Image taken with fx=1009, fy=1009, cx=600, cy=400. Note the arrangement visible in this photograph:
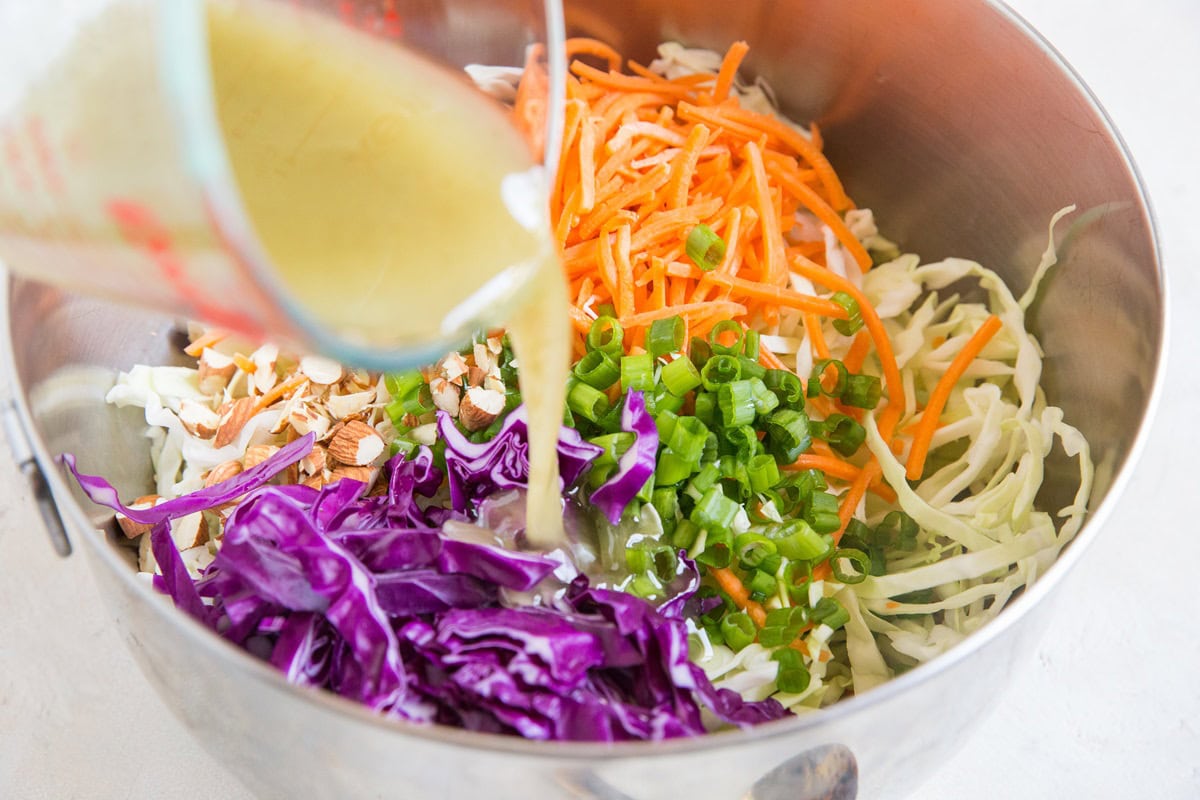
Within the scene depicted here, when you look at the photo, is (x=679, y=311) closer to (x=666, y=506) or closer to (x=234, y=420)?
(x=666, y=506)

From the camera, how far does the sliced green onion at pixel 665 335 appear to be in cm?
175

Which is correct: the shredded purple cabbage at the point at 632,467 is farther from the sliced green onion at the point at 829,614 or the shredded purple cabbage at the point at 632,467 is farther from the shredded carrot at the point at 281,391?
the shredded carrot at the point at 281,391

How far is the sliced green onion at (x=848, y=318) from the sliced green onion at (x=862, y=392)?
0.11 meters

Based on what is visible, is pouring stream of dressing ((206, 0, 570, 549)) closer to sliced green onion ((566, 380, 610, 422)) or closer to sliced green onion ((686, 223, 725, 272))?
sliced green onion ((566, 380, 610, 422))

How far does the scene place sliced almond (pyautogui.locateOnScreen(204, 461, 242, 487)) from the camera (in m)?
1.74

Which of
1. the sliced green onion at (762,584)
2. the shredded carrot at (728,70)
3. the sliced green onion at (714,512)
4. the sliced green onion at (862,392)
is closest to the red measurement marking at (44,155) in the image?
the sliced green onion at (714,512)

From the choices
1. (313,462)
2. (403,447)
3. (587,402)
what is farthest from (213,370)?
(587,402)

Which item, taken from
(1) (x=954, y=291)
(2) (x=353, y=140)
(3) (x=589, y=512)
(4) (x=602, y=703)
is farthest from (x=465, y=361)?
(1) (x=954, y=291)

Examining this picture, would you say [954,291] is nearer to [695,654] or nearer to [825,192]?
[825,192]

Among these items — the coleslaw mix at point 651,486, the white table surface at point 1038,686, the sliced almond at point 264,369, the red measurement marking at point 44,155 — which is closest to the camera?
the red measurement marking at point 44,155

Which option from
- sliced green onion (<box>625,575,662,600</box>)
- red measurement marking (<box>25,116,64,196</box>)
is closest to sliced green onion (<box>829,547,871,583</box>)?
sliced green onion (<box>625,575,662,600</box>)

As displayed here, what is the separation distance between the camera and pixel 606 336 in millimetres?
1786

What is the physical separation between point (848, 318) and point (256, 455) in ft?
3.66

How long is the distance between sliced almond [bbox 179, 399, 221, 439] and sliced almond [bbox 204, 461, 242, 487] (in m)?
0.10
